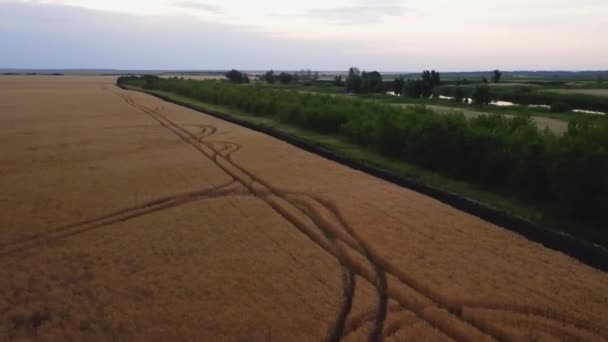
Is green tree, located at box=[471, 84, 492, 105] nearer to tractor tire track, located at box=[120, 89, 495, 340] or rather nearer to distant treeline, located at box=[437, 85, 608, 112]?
distant treeline, located at box=[437, 85, 608, 112]

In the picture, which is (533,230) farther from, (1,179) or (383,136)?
(1,179)

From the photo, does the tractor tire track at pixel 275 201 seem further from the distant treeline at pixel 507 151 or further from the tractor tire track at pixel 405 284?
the distant treeline at pixel 507 151

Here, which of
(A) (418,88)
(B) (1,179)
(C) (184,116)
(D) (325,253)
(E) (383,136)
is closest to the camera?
(D) (325,253)

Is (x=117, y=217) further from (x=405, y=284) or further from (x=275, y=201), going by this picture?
(x=405, y=284)

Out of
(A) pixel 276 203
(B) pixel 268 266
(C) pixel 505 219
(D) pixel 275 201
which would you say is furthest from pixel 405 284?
(D) pixel 275 201

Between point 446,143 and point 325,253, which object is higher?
point 446,143

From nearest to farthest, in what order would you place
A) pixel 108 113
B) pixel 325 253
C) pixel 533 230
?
pixel 325 253 < pixel 533 230 < pixel 108 113

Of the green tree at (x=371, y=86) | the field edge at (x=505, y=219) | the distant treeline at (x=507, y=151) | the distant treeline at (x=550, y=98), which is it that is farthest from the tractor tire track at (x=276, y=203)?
the green tree at (x=371, y=86)

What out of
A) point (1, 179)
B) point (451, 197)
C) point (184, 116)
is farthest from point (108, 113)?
point (451, 197)
